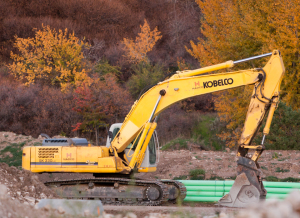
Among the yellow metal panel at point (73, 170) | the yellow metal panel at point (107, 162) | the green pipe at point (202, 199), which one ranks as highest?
the yellow metal panel at point (107, 162)

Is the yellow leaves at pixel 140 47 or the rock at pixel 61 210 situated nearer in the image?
the rock at pixel 61 210

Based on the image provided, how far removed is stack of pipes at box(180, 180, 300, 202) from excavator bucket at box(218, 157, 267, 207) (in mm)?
1576

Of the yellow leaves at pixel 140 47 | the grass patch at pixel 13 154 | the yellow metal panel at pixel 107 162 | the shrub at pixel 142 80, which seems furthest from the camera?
the yellow leaves at pixel 140 47

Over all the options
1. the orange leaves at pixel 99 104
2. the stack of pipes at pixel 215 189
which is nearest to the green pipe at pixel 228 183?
the stack of pipes at pixel 215 189

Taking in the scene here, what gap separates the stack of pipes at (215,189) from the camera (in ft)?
31.3

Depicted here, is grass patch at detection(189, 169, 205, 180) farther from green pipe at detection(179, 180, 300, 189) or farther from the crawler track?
the crawler track

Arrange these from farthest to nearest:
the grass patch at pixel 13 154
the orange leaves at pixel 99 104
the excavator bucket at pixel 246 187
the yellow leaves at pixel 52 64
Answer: the yellow leaves at pixel 52 64
the orange leaves at pixel 99 104
the grass patch at pixel 13 154
the excavator bucket at pixel 246 187

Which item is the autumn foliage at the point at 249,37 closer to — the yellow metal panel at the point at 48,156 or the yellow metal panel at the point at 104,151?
the yellow metal panel at the point at 104,151

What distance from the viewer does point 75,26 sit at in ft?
132

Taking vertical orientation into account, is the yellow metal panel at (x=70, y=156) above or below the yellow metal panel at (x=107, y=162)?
above

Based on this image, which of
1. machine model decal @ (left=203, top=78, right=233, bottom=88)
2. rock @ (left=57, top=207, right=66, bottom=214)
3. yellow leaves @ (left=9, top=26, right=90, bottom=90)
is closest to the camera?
rock @ (left=57, top=207, right=66, bottom=214)

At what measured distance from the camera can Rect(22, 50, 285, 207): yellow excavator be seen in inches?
329

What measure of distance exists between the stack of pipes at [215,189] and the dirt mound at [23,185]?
3725 millimetres

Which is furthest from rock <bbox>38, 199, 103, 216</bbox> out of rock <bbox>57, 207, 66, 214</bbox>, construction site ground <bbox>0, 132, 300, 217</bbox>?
construction site ground <bbox>0, 132, 300, 217</bbox>
